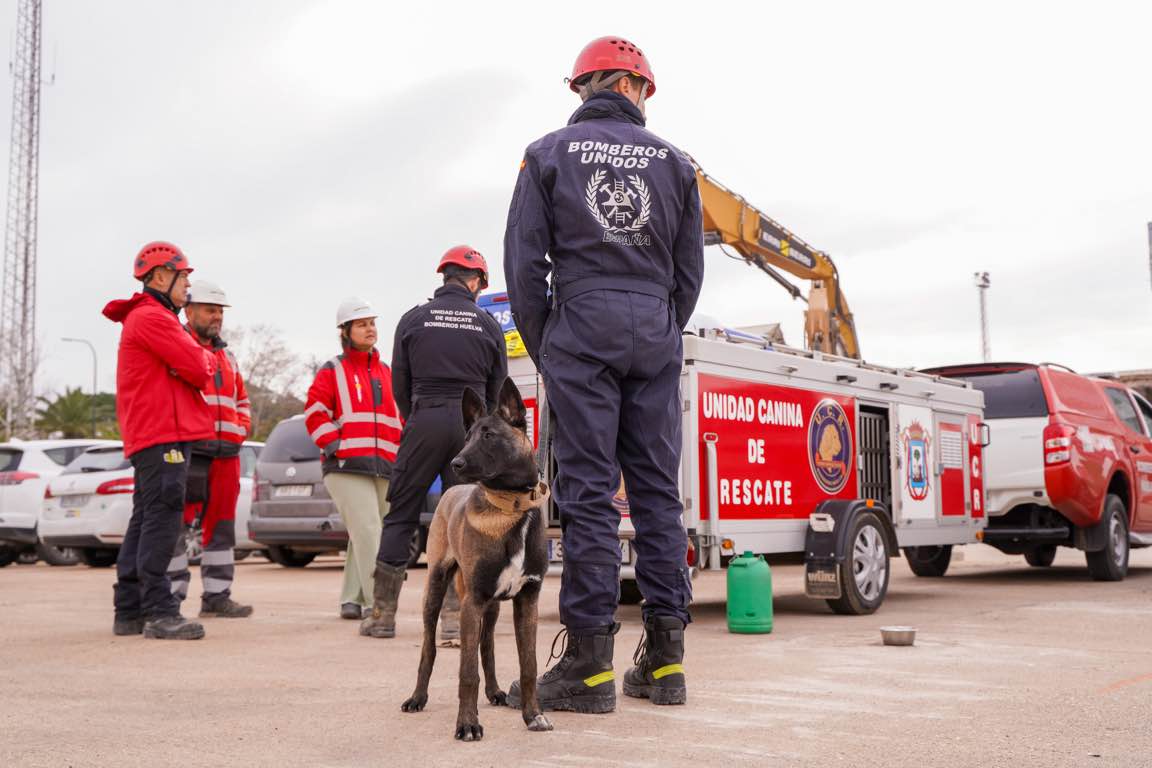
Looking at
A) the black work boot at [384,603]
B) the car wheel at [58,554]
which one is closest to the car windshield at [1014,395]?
the black work boot at [384,603]

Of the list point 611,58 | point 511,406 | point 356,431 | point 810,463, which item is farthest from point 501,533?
point 810,463

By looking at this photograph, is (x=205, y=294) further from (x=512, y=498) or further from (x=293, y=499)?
(x=293, y=499)

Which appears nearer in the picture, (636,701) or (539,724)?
(539,724)

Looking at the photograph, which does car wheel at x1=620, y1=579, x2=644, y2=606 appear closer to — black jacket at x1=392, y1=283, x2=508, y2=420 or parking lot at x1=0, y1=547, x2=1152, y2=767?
parking lot at x1=0, y1=547, x2=1152, y2=767

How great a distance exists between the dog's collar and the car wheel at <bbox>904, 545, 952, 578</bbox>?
904cm

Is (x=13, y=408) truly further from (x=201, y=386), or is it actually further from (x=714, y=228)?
(x=201, y=386)

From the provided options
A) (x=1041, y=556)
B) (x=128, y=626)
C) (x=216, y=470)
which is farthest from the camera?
(x=1041, y=556)

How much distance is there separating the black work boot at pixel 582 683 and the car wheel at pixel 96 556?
12.9 meters

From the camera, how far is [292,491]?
1355cm

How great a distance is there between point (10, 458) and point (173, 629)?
1094cm

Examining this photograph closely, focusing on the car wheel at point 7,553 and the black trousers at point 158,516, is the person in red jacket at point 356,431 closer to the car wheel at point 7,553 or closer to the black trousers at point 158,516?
the black trousers at point 158,516

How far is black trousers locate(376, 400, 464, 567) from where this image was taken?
22.0ft

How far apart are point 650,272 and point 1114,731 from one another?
2174 mm

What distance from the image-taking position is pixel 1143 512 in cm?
1226
